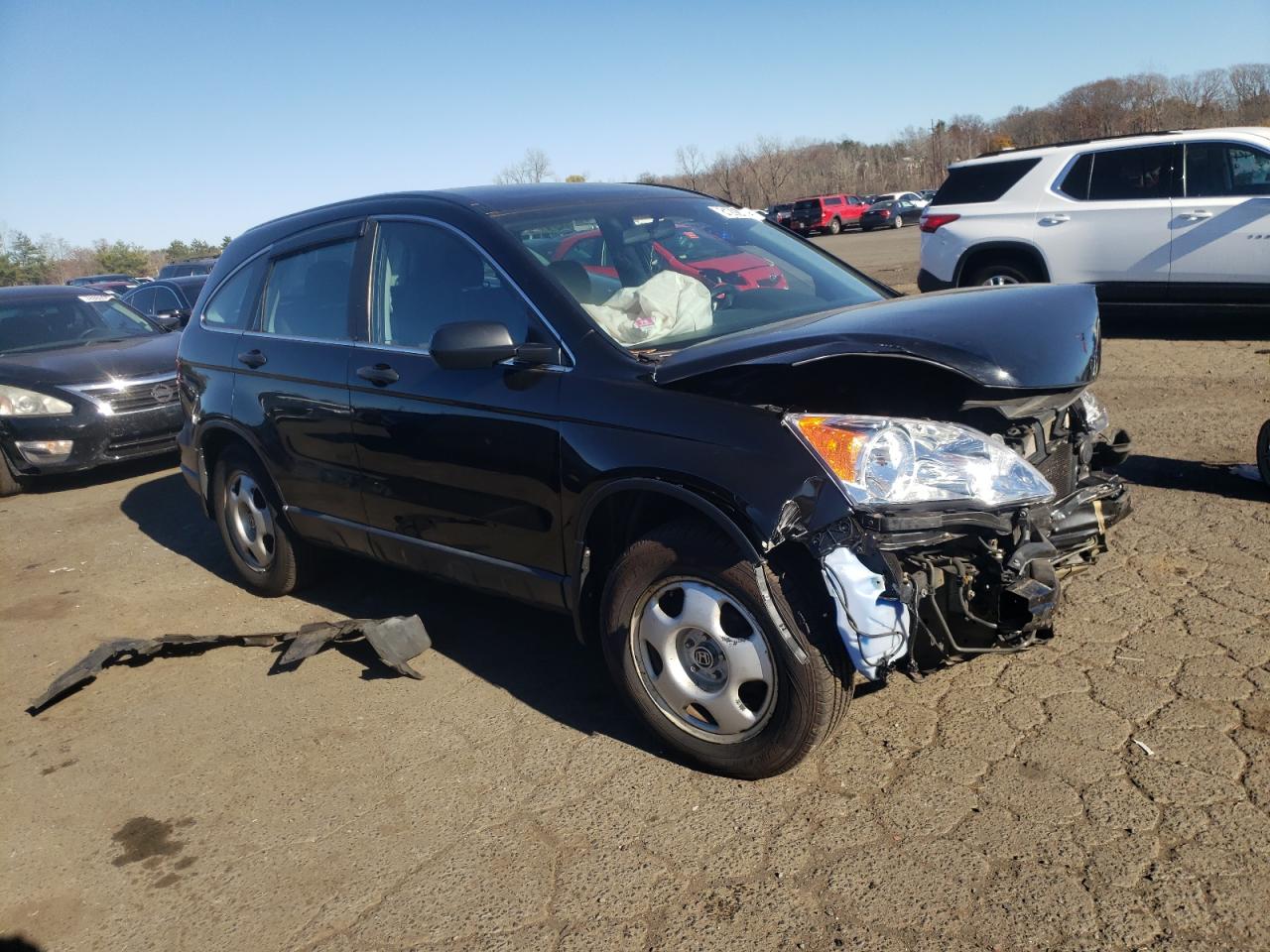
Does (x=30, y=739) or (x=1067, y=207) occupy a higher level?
(x=1067, y=207)

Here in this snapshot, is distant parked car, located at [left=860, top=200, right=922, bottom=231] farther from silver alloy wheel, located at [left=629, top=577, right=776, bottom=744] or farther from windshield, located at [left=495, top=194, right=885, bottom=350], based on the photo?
silver alloy wheel, located at [left=629, top=577, right=776, bottom=744]

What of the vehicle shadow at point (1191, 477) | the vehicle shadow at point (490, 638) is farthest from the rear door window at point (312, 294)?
the vehicle shadow at point (1191, 477)

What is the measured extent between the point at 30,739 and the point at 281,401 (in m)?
1.75

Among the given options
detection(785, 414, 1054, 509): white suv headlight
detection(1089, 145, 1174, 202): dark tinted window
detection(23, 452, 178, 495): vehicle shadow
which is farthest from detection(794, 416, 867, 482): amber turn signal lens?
detection(1089, 145, 1174, 202): dark tinted window

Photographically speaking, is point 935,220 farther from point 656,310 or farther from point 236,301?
point 656,310

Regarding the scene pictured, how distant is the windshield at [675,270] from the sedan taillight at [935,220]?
22.2 feet

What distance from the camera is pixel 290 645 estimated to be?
4.48m

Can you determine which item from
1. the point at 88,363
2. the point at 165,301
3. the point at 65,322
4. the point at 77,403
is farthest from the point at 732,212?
the point at 165,301

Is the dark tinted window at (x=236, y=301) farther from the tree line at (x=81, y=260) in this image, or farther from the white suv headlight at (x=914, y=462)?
the tree line at (x=81, y=260)

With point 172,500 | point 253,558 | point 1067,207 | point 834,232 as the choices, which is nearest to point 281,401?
point 253,558

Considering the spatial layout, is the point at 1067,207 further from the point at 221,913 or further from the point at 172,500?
the point at 221,913

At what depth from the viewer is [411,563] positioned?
429cm

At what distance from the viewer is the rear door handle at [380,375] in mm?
4070

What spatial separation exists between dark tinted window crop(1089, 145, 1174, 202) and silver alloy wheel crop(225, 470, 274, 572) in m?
8.36
